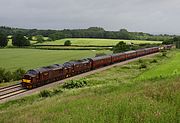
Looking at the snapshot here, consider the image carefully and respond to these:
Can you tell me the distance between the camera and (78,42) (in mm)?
139250

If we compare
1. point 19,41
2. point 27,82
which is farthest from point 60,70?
point 19,41

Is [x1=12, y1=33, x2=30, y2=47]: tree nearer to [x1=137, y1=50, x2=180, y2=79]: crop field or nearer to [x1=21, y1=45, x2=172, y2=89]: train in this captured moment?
[x1=21, y1=45, x2=172, y2=89]: train

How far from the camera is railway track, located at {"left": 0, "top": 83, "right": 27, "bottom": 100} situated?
3202 centimetres

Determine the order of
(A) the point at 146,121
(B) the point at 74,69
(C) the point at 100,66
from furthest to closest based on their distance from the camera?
(C) the point at 100,66, (B) the point at 74,69, (A) the point at 146,121

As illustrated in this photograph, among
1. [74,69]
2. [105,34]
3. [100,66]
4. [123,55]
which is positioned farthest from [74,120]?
[105,34]

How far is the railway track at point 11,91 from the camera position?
105 ft

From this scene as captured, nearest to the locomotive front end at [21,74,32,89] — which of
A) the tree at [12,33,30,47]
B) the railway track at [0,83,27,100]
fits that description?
the railway track at [0,83,27,100]

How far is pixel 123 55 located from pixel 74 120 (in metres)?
59.5

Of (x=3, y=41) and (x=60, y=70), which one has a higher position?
(x=3, y=41)

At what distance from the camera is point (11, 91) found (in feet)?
113

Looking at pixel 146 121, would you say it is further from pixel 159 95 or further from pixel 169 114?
pixel 159 95

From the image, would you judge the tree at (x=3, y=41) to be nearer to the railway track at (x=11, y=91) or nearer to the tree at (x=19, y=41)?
the tree at (x=19, y=41)

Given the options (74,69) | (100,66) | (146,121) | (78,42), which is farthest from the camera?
(78,42)

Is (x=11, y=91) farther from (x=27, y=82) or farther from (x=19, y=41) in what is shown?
(x=19, y=41)
